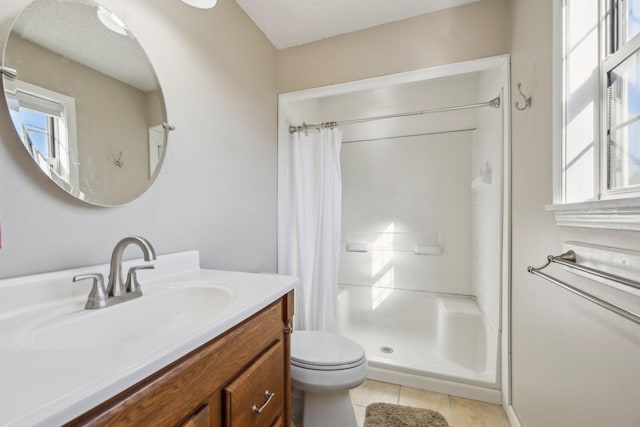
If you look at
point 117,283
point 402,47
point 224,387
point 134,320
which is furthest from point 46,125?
point 402,47

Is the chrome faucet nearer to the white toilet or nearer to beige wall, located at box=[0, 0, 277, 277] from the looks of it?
beige wall, located at box=[0, 0, 277, 277]

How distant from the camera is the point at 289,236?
2.05 meters

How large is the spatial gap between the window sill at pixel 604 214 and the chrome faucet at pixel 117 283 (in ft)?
3.85

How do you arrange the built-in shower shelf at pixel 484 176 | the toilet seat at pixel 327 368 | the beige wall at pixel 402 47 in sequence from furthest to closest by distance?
the built-in shower shelf at pixel 484 176 → the beige wall at pixel 402 47 → the toilet seat at pixel 327 368

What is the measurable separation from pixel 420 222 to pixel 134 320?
2246 mm

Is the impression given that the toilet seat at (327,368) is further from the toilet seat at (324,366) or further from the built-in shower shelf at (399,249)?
the built-in shower shelf at (399,249)

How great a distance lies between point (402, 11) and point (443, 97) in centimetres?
96

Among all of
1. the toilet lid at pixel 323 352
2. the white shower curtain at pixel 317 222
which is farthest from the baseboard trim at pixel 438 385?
the toilet lid at pixel 323 352

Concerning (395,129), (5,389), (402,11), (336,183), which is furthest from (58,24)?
(395,129)

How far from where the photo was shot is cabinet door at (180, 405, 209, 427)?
0.54 meters

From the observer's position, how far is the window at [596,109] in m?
0.76

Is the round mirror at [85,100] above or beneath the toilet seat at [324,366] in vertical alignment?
above

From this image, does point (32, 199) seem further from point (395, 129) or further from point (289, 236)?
point (395, 129)

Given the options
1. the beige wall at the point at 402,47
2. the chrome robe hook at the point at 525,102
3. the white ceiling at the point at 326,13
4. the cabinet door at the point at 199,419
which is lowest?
the cabinet door at the point at 199,419
